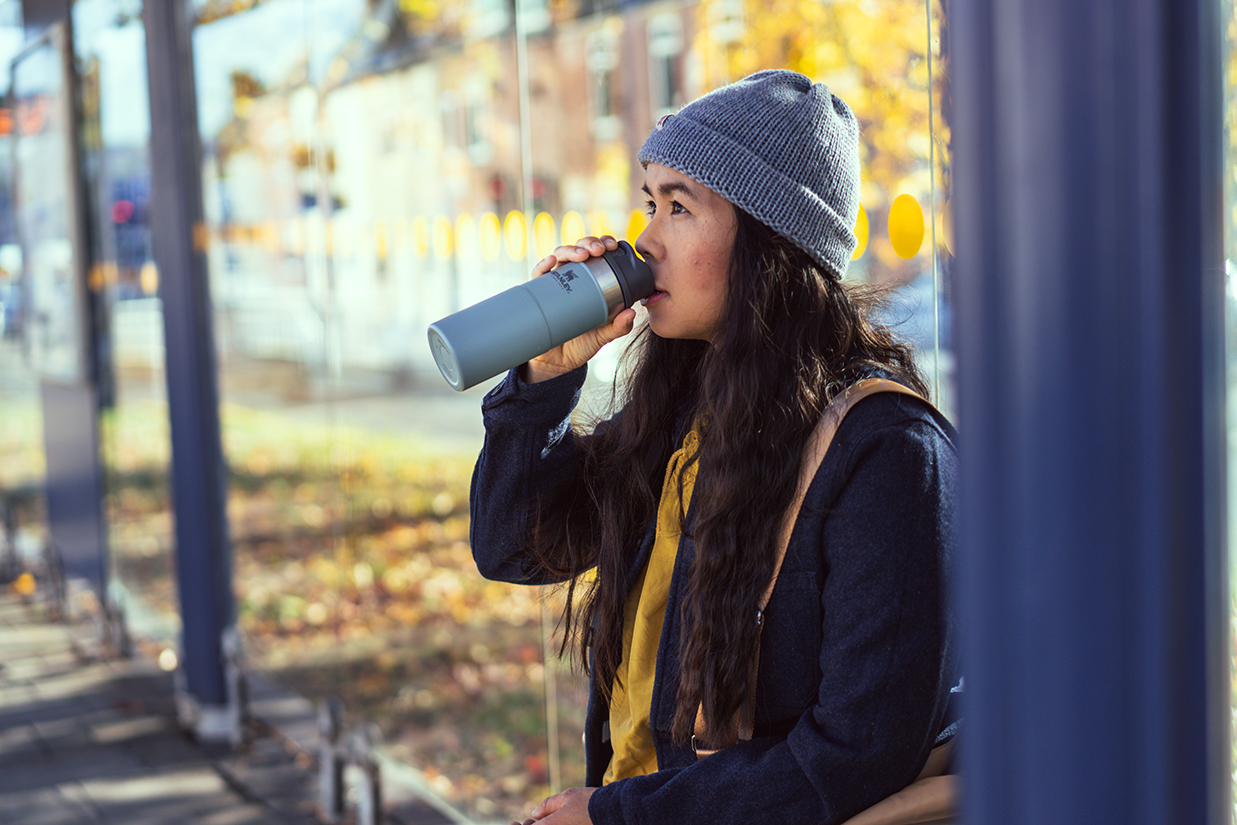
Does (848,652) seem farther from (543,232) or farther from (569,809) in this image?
(543,232)

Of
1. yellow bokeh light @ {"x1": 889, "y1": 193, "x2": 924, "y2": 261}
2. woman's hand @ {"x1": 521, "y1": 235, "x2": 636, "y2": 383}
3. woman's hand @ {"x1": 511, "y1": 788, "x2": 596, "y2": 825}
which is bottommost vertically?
woman's hand @ {"x1": 511, "y1": 788, "x2": 596, "y2": 825}

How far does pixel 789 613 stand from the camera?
1.35 m

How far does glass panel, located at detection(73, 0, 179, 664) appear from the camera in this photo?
211 inches

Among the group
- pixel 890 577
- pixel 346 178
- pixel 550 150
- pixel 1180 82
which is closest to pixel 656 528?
pixel 890 577

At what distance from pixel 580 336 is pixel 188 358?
3.08 m

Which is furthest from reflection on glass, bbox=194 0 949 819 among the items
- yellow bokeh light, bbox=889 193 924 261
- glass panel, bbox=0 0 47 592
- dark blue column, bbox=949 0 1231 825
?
glass panel, bbox=0 0 47 592

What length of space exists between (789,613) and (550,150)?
1.89m

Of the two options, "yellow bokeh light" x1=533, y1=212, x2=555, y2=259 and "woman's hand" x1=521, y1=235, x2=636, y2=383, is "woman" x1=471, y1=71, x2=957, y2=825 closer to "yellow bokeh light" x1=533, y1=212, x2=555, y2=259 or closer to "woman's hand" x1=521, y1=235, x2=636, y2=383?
"woman's hand" x1=521, y1=235, x2=636, y2=383

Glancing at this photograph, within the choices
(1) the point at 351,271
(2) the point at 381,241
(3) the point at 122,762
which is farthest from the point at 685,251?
(3) the point at 122,762

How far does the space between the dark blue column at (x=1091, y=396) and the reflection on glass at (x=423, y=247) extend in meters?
0.96

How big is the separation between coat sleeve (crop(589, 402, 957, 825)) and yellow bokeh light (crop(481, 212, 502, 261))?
1994 millimetres

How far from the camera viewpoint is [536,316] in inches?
56.7

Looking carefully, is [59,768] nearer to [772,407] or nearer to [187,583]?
[187,583]

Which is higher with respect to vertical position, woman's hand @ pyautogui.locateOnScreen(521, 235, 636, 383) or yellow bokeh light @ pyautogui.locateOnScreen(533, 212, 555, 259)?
yellow bokeh light @ pyautogui.locateOnScreen(533, 212, 555, 259)
